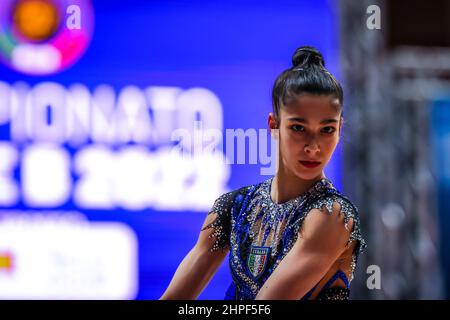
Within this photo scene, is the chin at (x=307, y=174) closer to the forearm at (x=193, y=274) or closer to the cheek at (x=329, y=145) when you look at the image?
the cheek at (x=329, y=145)

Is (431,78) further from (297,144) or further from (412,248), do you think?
(297,144)

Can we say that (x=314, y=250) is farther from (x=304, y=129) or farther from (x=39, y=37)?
(x=39, y=37)

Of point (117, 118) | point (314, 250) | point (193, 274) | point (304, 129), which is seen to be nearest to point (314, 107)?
point (304, 129)

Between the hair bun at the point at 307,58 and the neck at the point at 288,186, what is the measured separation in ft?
0.66

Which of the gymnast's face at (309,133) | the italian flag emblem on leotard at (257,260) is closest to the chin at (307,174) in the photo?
the gymnast's face at (309,133)

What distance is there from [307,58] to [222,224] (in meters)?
0.35

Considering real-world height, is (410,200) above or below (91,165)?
below

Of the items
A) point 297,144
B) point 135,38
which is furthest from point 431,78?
point 297,144

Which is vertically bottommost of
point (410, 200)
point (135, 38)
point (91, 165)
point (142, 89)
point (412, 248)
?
point (412, 248)

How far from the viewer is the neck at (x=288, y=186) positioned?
1.39 meters

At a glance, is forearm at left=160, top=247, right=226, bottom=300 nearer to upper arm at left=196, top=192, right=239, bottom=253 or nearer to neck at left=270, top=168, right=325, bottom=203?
upper arm at left=196, top=192, right=239, bottom=253

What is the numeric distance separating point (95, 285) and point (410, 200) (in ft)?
4.94
